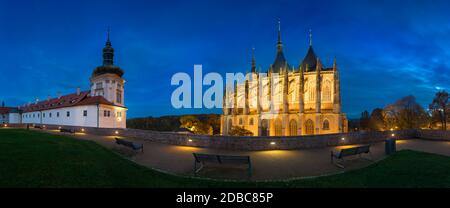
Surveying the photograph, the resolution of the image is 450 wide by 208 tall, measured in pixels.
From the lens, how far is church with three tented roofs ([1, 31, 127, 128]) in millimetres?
30891

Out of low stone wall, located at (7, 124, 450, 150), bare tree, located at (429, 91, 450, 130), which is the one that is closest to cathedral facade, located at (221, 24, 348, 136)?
bare tree, located at (429, 91, 450, 130)

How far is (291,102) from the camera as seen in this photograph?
46.9 metres

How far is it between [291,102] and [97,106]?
36318 millimetres

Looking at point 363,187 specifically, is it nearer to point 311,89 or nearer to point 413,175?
point 413,175

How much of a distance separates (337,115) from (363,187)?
3829 cm

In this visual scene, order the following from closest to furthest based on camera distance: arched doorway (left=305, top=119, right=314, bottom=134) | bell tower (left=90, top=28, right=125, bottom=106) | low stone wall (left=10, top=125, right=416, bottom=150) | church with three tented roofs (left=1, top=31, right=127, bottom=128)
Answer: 1. low stone wall (left=10, top=125, right=416, bottom=150)
2. church with three tented roofs (left=1, top=31, right=127, bottom=128)
3. bell tower (left=90, top=28, right=125, bottom=106)
4. arched doorway (left=305, top=119, right=314, bottom=134)

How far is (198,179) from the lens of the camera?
657 cm

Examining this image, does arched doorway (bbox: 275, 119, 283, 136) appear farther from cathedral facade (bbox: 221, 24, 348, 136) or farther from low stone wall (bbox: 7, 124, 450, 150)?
low stone wall (bbox: 7, 124, 450, 150)

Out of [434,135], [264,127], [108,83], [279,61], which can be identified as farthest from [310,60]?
[108,83]

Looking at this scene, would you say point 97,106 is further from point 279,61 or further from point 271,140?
point 279,61

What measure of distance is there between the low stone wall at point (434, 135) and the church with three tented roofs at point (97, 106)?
36.4 metres

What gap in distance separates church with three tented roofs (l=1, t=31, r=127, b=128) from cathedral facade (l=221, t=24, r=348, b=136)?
21.6 metres
